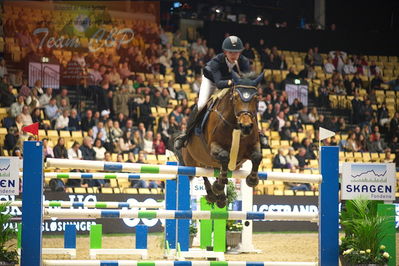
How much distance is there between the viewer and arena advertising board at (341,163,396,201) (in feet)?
24.6

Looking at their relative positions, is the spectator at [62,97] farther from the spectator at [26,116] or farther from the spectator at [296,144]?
the spectator at [296,144]

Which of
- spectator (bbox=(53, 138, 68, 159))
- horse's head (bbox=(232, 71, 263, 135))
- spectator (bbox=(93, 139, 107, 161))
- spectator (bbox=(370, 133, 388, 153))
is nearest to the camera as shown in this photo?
horse's head (bbox=(232, 71, 263, 135))

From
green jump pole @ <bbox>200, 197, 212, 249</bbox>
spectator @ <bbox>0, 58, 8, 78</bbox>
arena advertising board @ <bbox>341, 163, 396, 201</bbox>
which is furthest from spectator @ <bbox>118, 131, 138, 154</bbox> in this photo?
arena advertising board @ <bbox>341, 163, 396, 201</bbox>

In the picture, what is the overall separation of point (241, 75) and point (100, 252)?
13.9 feet

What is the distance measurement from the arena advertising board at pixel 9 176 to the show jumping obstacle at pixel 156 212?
2715mm

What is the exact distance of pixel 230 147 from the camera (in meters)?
6.36

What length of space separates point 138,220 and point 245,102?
801 cm

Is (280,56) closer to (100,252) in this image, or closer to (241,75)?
(100,252)

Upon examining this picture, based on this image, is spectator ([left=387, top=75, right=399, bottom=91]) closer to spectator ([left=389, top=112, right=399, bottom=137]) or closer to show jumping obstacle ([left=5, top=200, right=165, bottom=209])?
spectator ([left=389, top=112, right=399, bottom=137])

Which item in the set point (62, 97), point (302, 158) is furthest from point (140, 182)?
point (302, 158)

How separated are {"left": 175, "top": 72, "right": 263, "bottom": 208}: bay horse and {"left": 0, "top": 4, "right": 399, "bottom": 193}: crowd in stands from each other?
22.2 feet

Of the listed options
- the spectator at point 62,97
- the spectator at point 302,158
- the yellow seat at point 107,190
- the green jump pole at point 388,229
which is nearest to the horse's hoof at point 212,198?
the green jump pole at point 388,229

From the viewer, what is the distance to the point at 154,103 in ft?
56.0

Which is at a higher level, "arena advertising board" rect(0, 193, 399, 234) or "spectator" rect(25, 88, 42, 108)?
"spectator" rect(25, 88, 42, 108)
